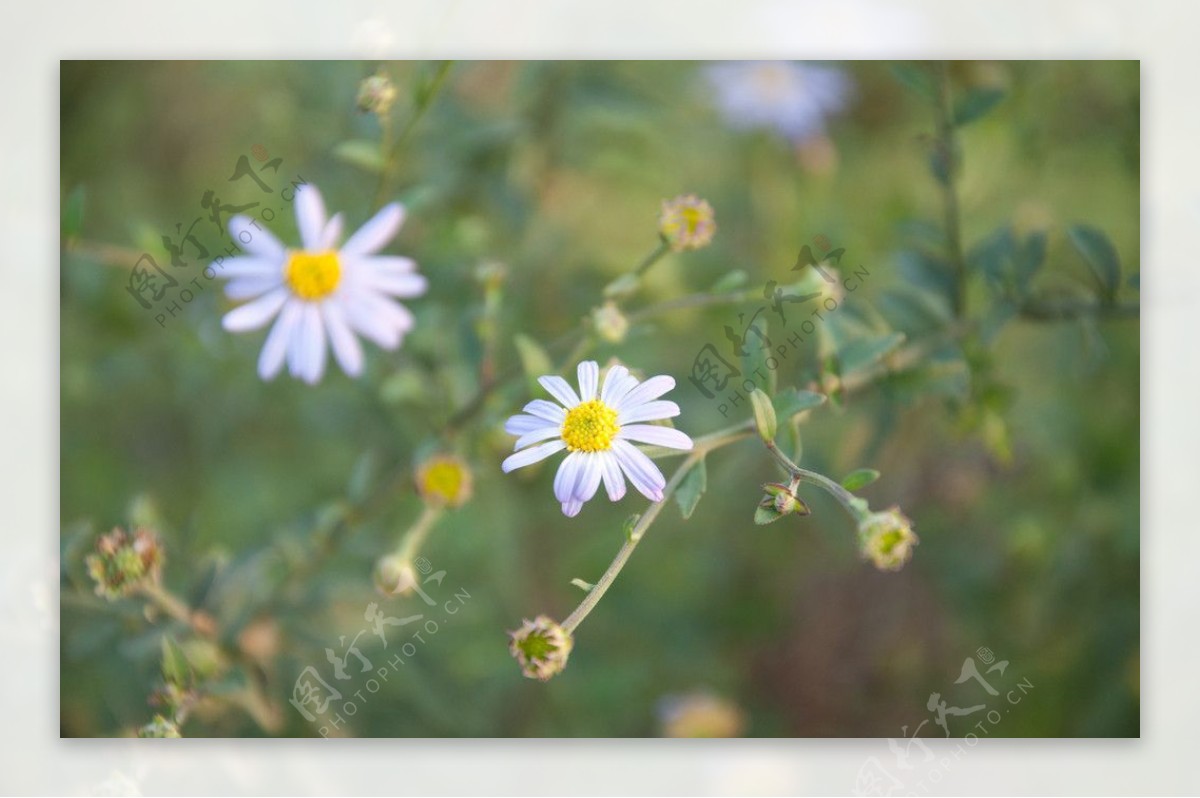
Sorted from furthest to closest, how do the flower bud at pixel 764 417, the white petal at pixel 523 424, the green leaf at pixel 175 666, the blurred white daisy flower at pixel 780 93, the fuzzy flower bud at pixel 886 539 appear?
1. the blurred white daisy flower at pixel 780 93
2. the green leaf at pixel 175 666
3. the white petal at pixel 523 424
4. the flower bud at pixel 764 417
5. the fuzzy flower bud at pixel 886 539

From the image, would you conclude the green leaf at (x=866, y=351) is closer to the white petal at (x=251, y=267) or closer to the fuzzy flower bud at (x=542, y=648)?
the fuzzy flower bud at (x=542, y=648)

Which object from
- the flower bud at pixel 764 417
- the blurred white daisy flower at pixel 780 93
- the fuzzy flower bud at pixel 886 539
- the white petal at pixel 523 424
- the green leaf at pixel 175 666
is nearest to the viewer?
the fuzzy flower bud at pixel 886 539

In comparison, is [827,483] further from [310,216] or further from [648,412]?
[310,216]

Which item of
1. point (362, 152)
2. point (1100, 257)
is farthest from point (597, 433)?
point (1100, 257)

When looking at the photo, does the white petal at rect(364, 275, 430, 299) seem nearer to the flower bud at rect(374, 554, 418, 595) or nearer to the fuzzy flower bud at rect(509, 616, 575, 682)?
the flower bud at rect(374, 554, 418, 595)

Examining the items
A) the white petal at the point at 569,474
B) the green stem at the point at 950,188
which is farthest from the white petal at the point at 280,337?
the green stem at the point at 950,188

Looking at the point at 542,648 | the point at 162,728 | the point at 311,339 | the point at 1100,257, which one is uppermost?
the point at 1100,257

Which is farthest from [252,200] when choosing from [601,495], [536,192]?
[601,495]
